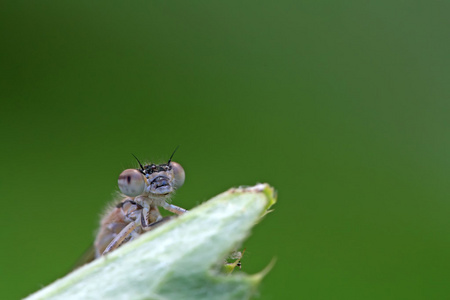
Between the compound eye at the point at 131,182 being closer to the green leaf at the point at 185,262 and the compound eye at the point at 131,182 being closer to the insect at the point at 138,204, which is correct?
the insect at the point at 138,204

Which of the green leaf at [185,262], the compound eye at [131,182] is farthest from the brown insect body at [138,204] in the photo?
the green leaf at [185,262]

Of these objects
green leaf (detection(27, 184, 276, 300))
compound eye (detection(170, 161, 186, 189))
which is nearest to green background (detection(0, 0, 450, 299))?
compound eye (detection(170, 161, 186, 189))

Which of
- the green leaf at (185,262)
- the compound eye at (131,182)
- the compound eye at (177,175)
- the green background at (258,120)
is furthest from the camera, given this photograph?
the green background at (258,120)

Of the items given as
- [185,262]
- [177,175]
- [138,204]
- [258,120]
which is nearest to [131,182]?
[138,204]

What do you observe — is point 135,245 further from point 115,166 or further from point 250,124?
point 250,124

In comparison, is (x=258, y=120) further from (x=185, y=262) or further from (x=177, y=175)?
(x=185, y=262)

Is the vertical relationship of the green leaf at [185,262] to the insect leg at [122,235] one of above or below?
below

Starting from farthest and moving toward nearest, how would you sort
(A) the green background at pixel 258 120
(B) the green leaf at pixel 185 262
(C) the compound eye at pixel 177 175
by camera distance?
1. (A) the green background at pixel 258 120
2. (C) the compound eye at pixel 177 175
3. (B) the green leaf at pixel 185 262
